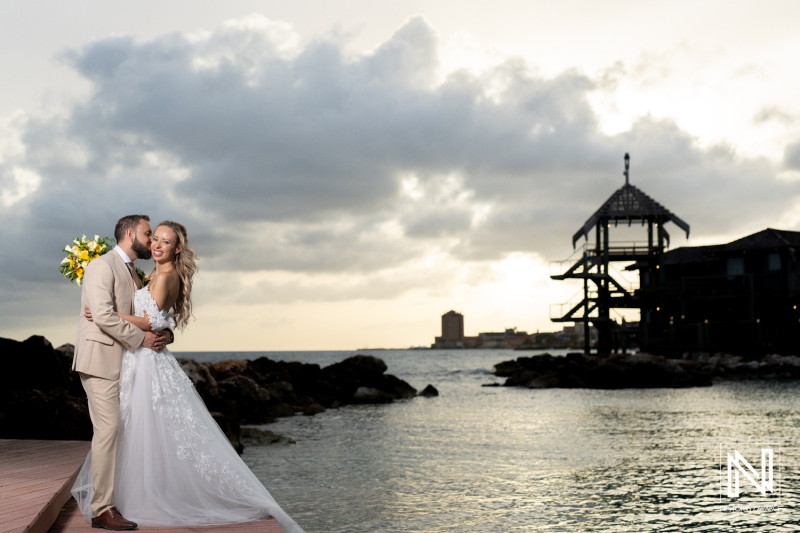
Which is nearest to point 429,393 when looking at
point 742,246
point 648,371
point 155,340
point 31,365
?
point 648,371

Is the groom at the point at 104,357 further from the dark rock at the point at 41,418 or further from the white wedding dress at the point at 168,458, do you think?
the dark rock at the point at 41,418

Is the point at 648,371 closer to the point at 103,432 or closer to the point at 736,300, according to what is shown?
the point at 736,300

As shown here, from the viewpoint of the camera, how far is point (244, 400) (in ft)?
92.9

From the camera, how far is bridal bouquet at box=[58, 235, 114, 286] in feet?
22.9

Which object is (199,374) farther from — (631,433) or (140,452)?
(140,452)

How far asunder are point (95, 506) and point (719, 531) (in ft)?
29.7

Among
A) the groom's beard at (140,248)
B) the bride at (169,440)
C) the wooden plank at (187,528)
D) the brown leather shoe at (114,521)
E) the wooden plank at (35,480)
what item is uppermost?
the groom's beard at (140,248)

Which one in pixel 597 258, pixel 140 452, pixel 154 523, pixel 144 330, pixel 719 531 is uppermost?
pixel 597 258

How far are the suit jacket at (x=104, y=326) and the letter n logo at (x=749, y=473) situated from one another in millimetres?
11688

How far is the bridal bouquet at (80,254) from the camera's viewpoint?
697cm

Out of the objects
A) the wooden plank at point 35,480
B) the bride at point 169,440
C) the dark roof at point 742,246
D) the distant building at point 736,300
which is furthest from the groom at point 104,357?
the dark roof at point 742,246

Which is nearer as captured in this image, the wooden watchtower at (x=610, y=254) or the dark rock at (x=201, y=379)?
the dark rock at (x=201, y=379)

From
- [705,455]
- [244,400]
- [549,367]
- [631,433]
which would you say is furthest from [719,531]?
[549,367]

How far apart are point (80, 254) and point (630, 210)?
49039 millimetres
